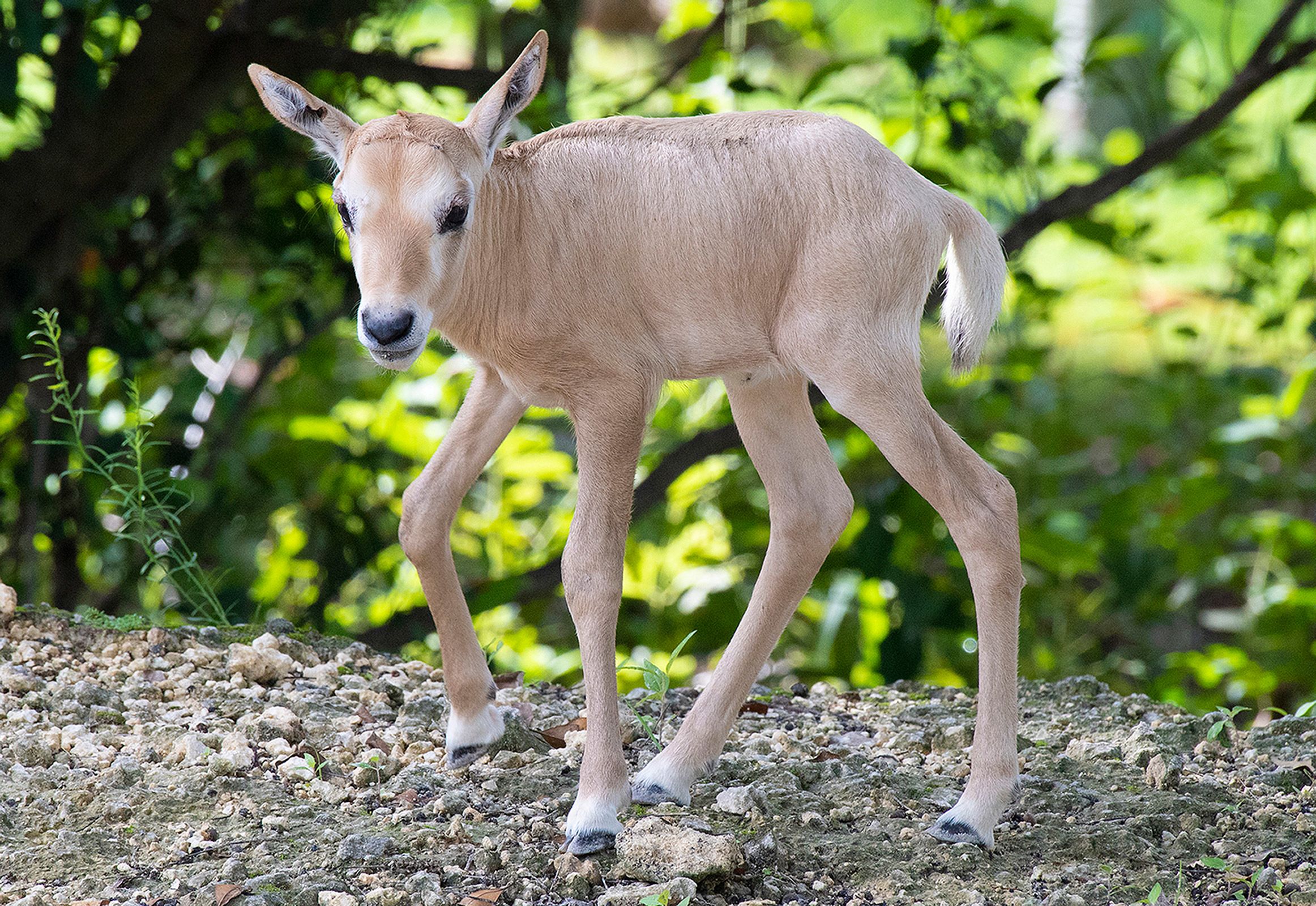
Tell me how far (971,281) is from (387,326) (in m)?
1.71

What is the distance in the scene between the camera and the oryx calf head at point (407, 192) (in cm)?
347

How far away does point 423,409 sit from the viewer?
9672mm

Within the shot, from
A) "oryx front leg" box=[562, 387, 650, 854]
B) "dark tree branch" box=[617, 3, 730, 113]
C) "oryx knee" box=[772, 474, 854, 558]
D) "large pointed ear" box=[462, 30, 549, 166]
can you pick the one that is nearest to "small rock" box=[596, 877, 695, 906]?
"oryx front leg" box=[562, 387, 650, 854]

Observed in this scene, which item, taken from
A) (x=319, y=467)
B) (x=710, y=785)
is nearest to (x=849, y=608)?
(x=319, y=467)

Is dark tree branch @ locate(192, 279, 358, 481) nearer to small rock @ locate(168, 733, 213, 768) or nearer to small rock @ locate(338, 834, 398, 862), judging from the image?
small rock @ locate(168, 733, 213, 768)

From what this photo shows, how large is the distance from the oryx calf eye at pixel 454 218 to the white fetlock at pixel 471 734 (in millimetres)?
1533

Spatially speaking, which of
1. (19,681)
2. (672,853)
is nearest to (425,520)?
(672,853)

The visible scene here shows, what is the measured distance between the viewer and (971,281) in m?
3.97

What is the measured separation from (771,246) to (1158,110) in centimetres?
446

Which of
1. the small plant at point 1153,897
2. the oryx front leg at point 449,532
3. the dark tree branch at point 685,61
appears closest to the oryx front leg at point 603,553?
the oryx front leg at point 449,532

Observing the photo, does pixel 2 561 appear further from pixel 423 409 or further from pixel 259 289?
pixel 423 409

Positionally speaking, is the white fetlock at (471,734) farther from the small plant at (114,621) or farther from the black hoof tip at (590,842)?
the small plant at (114,621)

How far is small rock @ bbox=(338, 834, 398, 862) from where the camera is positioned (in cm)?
346

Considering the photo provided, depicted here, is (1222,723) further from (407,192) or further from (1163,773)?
(407,192)
